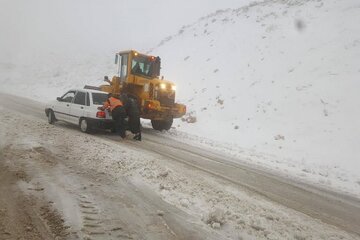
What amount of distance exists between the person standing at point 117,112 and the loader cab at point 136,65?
3.35 m

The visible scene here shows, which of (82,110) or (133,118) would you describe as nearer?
(133,118)

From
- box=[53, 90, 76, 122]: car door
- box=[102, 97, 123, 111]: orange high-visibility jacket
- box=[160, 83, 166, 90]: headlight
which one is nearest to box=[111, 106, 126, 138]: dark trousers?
box=[102, 97, 123, 111]: orange high-visibility jacket

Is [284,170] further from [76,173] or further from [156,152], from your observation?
[76,173]

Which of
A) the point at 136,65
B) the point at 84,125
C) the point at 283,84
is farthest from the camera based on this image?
the point at 283,84

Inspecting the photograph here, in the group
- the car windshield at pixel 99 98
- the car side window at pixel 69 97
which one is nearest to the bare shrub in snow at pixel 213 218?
the car windshield at pixel 99 98

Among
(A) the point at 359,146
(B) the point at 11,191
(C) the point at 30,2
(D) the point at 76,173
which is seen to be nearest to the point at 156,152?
(D) the point at 76,173

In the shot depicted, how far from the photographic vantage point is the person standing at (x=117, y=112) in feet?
40.6

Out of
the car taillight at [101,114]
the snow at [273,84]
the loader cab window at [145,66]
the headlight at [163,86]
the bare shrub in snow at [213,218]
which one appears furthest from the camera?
the loader cab window at [145,66]

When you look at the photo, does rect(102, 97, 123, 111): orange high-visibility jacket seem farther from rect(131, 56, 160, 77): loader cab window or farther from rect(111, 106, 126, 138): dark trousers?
rect(131, 56, 160, 77): loader cab window

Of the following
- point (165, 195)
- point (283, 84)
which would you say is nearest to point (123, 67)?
point (283, 84)

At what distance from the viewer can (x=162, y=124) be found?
643 inches

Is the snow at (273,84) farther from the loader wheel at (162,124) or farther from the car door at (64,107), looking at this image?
the car door at (64,107)

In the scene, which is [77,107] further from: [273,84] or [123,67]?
[273,84]

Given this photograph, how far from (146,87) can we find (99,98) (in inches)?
105
